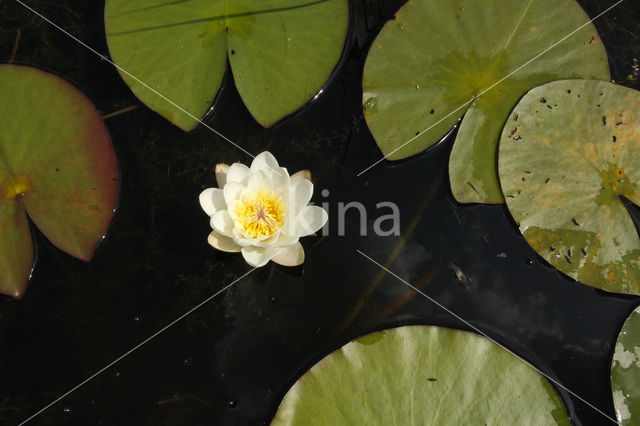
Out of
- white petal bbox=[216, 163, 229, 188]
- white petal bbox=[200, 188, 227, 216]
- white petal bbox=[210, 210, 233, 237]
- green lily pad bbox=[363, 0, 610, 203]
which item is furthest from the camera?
green lily pad bbox=[363, 0, 610, 203]

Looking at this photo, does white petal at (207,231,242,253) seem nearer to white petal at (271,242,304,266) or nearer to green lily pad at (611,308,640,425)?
white petal at (271,242,304,266)

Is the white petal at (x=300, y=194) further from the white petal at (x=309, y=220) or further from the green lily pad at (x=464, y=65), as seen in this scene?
the green lily pad at (x=464, y=65)

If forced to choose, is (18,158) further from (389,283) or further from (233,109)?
(389,283)

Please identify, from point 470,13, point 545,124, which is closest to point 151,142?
point 470,13

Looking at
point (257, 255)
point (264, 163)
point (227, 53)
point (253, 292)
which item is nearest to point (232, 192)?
point (264, 163)

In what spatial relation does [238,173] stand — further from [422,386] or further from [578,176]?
[578,176]

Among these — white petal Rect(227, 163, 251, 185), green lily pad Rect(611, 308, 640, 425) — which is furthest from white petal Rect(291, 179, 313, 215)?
green lily pad Rect(611, 308, 640, 425)

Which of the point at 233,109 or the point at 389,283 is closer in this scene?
the point at 389,283

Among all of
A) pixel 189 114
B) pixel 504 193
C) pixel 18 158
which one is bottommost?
pixel 18 158
